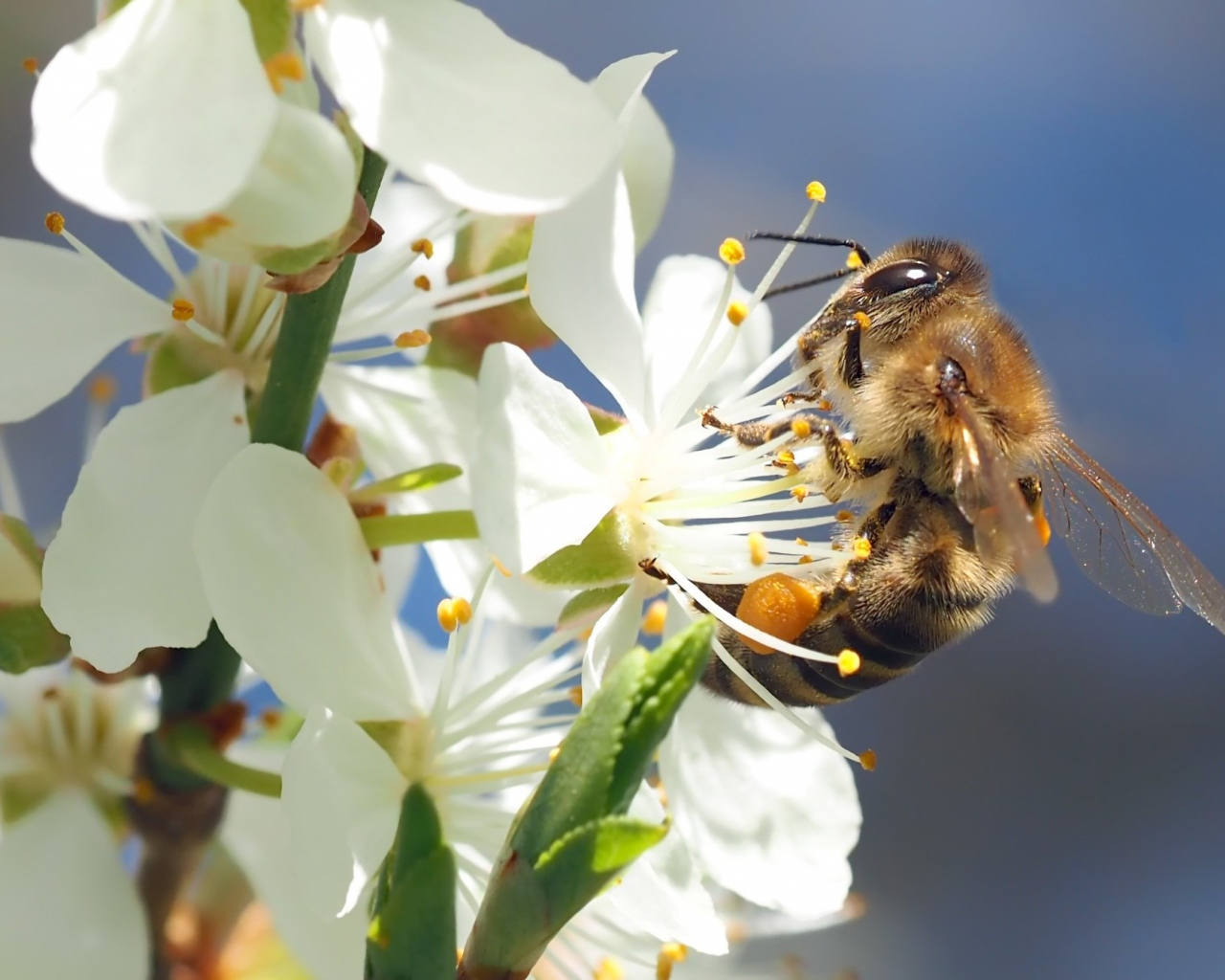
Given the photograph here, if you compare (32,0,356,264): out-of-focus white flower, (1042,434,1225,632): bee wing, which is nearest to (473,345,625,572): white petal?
(32,0,356,264): out-of-focus white flower

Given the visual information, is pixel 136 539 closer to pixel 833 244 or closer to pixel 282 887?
pixel 282 887

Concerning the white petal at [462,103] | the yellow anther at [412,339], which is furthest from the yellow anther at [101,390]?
the white petal at [462,103]

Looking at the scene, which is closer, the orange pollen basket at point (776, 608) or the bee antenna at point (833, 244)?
the orange pollen basket at point (776, 608)

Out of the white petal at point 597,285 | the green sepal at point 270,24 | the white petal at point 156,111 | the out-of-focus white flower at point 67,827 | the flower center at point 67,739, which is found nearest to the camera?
the white petal at point 156,111

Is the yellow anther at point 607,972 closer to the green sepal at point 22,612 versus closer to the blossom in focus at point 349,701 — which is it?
the blossom in focus at point 349,701

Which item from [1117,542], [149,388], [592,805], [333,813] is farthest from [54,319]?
[1117,542]
